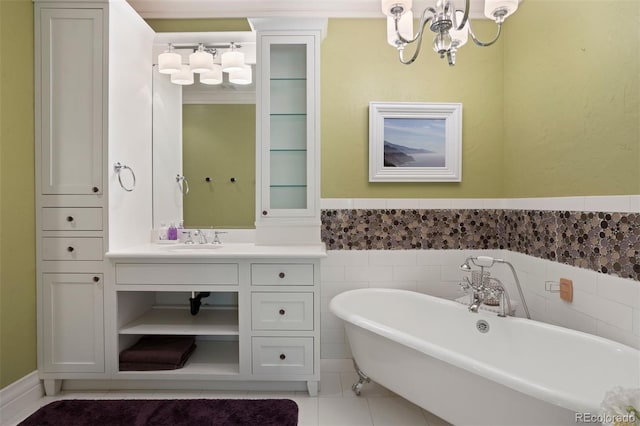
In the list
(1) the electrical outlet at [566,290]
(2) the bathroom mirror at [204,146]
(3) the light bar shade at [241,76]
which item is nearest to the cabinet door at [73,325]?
(2) the bathroom mirror at [204,146]

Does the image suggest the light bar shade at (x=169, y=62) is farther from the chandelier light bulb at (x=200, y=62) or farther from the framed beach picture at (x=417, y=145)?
the framed beach picture at (x=417, y=145)

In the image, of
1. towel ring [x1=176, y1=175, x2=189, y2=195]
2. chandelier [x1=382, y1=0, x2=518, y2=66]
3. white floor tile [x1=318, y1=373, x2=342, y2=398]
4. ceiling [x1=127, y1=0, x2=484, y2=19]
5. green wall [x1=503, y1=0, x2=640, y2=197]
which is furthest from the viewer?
towel ring [x1=176, y1=175, x2=189, y2=195]

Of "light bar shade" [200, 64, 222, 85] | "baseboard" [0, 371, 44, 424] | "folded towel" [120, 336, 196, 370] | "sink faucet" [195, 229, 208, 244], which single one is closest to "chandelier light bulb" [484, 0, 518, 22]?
"light bar shade" [200, 64, 222, 85]

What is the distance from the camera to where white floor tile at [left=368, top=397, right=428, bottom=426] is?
6.40 ft

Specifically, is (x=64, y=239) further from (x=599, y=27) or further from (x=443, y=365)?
(x=599, y=27)

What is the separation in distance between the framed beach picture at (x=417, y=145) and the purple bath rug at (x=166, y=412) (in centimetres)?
169

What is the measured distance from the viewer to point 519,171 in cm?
248

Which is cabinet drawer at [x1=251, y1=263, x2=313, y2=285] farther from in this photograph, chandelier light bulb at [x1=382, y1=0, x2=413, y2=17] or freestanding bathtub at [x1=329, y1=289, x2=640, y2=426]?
chandelier light bulb at [x1=382, y1=0, x2=413, y2=17]

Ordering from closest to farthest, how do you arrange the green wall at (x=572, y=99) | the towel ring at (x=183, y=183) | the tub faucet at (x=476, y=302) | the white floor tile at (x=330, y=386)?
the green wall at (x=572, y=99) < the tub faucet at (x=476, y=302) < the white floor tile at (x=330, y=386) < the towel ring at (x=183, y=183)

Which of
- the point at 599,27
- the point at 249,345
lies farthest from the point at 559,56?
the point at 249,345

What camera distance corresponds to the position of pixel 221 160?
2.67 meters

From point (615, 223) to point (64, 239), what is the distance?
3092mm

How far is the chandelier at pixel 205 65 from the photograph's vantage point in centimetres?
254

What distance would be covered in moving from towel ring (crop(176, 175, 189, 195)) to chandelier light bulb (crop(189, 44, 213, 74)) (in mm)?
813
